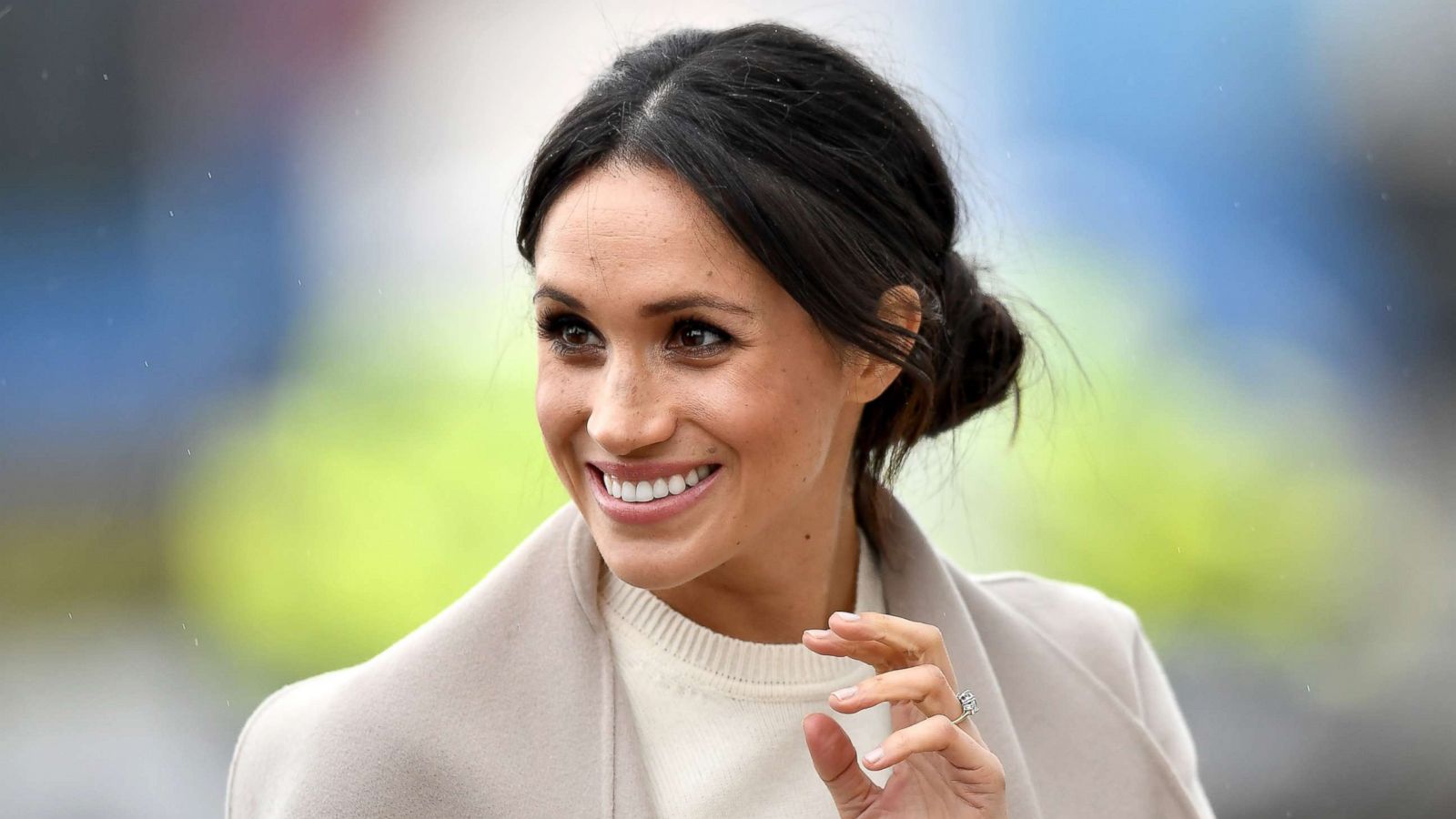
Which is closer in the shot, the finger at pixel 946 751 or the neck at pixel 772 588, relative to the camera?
the finger at pixel 946 751

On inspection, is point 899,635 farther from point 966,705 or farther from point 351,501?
point 351,501

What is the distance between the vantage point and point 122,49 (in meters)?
6.69

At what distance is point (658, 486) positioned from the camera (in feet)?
7.74

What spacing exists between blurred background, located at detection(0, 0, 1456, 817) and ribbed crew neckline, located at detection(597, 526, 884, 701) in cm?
328

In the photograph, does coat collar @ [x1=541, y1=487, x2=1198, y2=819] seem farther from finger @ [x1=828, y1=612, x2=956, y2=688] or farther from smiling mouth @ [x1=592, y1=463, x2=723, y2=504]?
finger @ [x1=828, y1=612, x2=956, y2=688]

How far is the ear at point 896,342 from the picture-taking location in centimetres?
253

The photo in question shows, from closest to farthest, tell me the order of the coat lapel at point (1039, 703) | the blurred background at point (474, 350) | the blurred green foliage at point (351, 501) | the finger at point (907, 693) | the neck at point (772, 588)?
the finger at point (907, 693)
the neck at point (772, 588)
the coat lapel at point (1039, 703)
the blurred green foliage at point (351, 501)
the blurred background at point (474, 350)

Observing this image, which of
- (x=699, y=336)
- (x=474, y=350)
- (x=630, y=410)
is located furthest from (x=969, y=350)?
(x=474, y=350)

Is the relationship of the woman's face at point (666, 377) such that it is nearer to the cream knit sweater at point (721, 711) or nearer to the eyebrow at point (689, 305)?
the eyebrow at point (689, 305)

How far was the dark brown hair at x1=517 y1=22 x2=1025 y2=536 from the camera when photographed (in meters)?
2.36

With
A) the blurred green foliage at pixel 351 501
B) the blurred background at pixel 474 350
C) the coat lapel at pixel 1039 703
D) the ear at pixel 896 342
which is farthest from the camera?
the blurred background at pixel 474 350

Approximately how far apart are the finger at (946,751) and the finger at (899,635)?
0.09 m

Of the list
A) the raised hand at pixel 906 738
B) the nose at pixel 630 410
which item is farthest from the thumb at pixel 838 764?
the nose at pixel 630 410

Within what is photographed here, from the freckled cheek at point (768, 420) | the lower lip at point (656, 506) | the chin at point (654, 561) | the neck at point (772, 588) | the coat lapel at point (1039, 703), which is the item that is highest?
the freckled cheek at point (768, 420)
